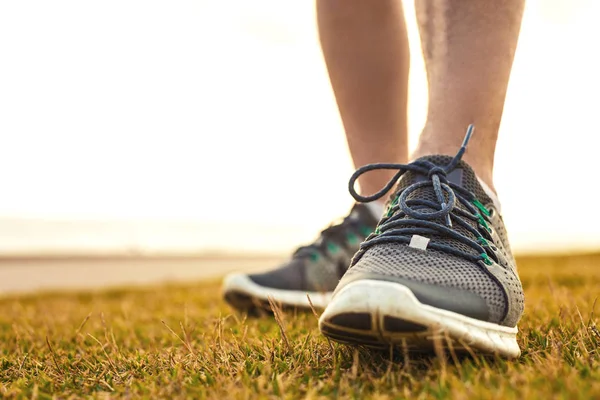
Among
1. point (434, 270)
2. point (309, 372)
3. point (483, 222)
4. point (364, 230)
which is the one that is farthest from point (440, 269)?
point (364, 230)

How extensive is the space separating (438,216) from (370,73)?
1.08 meters

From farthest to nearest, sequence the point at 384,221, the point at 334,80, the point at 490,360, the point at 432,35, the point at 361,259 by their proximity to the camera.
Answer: the point at 334,80 → the point at 432,35 → the point at 384,221 → the point at 361,259 → the point at 490,360

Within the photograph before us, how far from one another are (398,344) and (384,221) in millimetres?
423

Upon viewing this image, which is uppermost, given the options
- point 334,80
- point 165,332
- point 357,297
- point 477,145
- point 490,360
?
point 334,80

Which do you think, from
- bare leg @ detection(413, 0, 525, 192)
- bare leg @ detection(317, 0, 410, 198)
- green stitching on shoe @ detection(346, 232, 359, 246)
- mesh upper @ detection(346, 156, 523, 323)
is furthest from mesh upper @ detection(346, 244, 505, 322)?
green stitching on shoe @ detection(346, 232, 359, 246)

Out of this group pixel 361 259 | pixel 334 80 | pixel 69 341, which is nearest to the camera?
pixel 361 259

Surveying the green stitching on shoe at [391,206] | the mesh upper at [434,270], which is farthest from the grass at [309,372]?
the green stitching on shoe at [391,206]

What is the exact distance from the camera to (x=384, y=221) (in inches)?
61.1

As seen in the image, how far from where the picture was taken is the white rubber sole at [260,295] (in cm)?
247

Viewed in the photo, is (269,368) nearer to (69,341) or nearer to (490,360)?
(490,360)

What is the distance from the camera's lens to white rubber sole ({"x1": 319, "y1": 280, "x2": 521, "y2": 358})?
115cm

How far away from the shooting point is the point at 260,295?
2.48m

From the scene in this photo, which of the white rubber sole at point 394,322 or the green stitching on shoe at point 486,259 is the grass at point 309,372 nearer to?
the white rubber sole at point 394,322

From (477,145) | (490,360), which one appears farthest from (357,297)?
(477,145)
